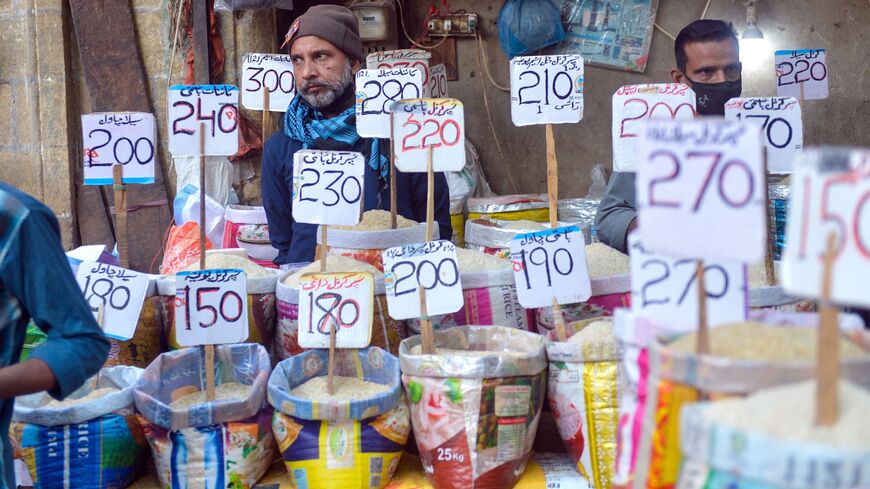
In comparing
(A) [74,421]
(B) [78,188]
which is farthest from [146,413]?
(B) [78,188]

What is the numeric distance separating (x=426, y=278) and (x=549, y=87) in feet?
2.19

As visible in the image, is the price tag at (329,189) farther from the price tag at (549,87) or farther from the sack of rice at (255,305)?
the price tag at (549,87)

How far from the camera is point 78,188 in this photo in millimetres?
4016

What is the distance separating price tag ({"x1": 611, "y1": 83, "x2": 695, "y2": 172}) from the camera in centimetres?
229

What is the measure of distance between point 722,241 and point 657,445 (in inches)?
11.5

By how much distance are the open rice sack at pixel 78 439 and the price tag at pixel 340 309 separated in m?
0.45

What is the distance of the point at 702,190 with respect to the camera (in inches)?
47.5

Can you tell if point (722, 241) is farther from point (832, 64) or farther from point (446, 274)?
point (832, 64)

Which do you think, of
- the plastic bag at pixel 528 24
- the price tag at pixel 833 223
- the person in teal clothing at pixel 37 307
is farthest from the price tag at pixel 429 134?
the plastic bag at pixel 528 24

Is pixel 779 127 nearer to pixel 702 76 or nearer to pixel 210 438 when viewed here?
A: pixel 702 76

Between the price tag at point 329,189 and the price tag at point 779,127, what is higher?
the price tag at point 779,127

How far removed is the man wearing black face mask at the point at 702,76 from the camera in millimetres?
2854

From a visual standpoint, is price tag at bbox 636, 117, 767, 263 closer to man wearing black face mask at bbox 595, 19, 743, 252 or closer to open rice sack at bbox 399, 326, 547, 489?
open rice sack at bbox 399, 326, 547, 489

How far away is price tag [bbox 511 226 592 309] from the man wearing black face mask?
57 centimetres
